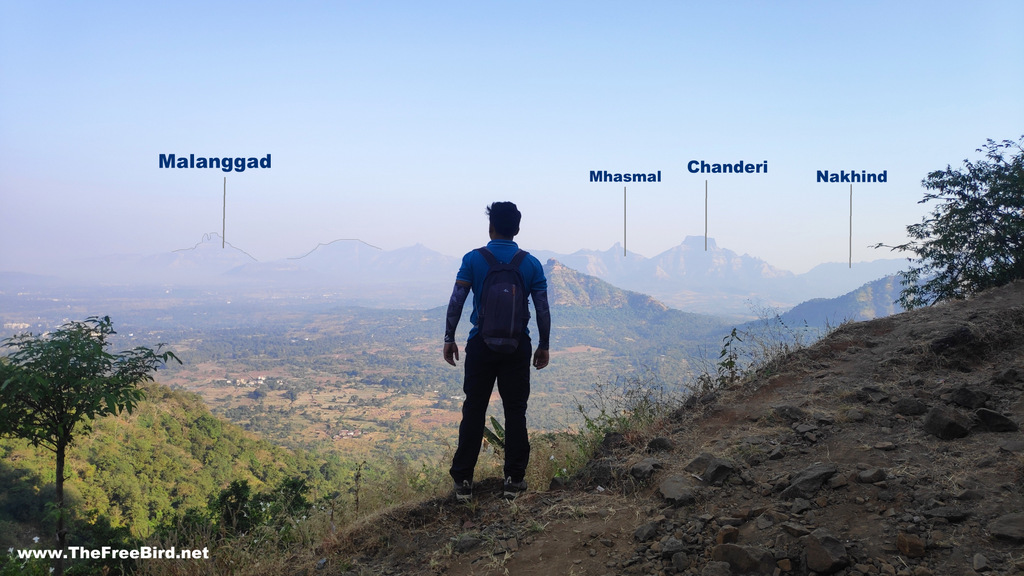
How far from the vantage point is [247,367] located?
304ft

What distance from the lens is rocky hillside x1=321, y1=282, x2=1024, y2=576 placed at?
2830 mm

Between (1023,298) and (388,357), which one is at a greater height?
(1023,298)

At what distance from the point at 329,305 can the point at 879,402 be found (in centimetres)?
19561

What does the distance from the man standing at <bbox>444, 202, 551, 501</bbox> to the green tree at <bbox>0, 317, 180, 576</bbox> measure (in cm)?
309

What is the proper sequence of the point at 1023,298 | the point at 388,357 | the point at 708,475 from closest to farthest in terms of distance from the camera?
the point at 708,475
the point at 1023,298
the point at 388,357

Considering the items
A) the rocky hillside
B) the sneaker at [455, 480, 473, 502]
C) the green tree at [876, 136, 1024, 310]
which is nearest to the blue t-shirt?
the sneaker at [455, 480, 473, 502]

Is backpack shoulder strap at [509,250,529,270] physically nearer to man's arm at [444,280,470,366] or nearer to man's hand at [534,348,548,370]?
man's arm at [444,280,470,366]

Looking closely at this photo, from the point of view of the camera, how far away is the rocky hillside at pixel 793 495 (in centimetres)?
283

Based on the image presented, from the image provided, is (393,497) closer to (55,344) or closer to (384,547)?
(384,547)

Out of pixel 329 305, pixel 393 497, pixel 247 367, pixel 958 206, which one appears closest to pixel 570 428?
pixel 393 497

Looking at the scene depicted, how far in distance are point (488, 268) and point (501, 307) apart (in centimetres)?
36

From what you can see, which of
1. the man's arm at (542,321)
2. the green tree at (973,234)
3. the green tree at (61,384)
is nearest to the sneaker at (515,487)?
the man's arm at (542,321)

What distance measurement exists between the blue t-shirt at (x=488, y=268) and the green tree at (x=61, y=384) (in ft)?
10.4

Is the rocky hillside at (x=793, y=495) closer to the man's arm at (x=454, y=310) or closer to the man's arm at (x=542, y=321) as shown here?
the man's arm at (x=542, y=321)
